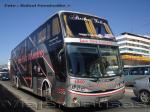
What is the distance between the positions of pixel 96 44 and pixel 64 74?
1.80 m

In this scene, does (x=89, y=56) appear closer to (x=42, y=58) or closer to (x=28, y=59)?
(x=42, y=58)

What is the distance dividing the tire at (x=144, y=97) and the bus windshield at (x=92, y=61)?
242 centimetres

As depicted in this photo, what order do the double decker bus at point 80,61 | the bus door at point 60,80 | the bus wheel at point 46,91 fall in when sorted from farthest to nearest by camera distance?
1. the bus wheel at point 46,91
2. the bus door at point 60,80
3. the double decker bus at point 80,61

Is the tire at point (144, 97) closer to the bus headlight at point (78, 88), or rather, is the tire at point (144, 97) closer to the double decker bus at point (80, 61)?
the double decker bus at point (80, 61)

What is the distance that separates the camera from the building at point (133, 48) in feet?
351

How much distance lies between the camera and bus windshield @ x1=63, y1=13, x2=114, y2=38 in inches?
400

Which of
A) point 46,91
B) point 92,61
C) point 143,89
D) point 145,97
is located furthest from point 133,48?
point 92,61

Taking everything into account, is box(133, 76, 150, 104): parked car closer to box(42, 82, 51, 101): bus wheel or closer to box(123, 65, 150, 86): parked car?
box(42, 82, 51, 101): bus wheel

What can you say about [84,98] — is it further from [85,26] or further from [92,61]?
[85,26]

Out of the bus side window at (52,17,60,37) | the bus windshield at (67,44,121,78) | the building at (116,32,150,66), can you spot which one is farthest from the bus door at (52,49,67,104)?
the building at (116,32,150,66)

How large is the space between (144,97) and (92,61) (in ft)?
12.7

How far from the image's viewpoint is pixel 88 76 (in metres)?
9.53

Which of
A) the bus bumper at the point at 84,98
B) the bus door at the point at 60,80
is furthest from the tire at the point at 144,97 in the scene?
the bus door at the point at 60,80

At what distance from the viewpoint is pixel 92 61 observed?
9.80 meters
